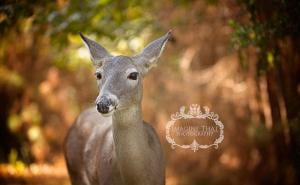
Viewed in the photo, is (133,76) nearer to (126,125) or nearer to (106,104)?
(126,125)

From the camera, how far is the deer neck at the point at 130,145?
236 inches

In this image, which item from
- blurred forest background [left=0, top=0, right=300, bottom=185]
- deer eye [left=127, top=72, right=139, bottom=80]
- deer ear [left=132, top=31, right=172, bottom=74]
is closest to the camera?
deer eye [left=127, top=72, right=139, bottom=80]

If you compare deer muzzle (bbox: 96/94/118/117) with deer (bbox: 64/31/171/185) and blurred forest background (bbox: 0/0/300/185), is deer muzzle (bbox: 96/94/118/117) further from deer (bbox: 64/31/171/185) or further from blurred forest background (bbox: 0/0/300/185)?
blurred forest background (bbox: 0/0/300/185)

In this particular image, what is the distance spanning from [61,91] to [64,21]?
27.4 ft

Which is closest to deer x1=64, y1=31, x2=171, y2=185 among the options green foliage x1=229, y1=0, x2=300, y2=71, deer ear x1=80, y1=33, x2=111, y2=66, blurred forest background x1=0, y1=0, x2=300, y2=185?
deer ear x1=80, y1=33, x2=111, y2=66

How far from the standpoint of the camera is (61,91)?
1753cm

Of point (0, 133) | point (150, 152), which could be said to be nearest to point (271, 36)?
point (150, 152)

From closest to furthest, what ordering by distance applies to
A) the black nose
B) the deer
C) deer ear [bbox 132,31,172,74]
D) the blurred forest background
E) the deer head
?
the black nose, the deer head, the deer, deer ear [bbox 132,31,172,74], the blurred forest background

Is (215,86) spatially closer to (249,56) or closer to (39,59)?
(249,56)

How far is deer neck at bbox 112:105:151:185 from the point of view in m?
5.98

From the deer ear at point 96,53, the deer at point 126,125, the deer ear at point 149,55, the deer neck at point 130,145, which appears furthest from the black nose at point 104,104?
the deer ear at point 96,53

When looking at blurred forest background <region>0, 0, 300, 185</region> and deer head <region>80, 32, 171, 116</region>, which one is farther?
blurred forest background <region>0, 0, 300, 185</region>

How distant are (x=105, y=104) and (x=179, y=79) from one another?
24.7 ft

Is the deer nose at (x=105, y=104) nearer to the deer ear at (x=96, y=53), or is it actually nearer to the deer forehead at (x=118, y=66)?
the deer forehead at (x=118, y=66)
